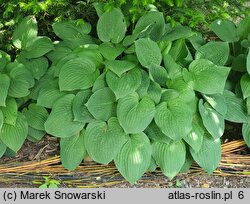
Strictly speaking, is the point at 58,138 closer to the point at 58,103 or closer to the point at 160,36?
the point at 58,103

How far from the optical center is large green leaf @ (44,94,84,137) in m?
2.71

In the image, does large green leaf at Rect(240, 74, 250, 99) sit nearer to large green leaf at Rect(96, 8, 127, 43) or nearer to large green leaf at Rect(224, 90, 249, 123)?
large green leaf at Rect(224, 90, 249, 123)

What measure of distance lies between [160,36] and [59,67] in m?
0.70

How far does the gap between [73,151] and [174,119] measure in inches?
26.2

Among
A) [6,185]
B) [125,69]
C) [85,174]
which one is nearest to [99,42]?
[125,69]

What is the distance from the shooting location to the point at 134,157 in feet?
8.59

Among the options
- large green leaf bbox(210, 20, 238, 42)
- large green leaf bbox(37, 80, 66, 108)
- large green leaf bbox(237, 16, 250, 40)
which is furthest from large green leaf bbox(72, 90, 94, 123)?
large green leaf bbox(237, 16, 250, 40)

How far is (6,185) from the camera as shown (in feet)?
9.39

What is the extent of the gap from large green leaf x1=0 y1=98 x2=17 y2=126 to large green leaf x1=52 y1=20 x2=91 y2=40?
60 centimetres

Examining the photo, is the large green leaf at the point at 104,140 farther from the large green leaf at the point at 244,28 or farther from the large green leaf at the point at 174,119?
the large green leaf at the point at 244,28

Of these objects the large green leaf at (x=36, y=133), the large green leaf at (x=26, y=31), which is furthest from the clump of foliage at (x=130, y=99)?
the large green leaf at (x=26, y=31)

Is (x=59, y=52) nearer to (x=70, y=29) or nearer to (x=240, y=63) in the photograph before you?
(x=70, y=29)

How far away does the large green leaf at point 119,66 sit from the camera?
2.67 m

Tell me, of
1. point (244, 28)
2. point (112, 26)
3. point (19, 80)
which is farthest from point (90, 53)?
point (244, 28)
